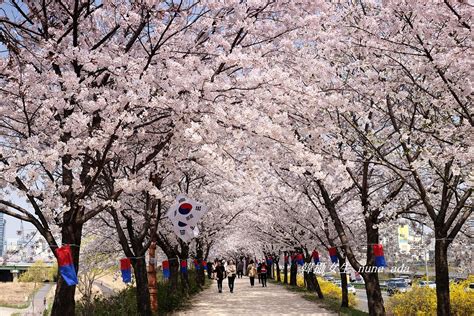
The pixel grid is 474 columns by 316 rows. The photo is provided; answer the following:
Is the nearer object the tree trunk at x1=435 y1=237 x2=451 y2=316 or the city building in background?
the tree trunk at x1=435 y1=237 x2=451 y2=316

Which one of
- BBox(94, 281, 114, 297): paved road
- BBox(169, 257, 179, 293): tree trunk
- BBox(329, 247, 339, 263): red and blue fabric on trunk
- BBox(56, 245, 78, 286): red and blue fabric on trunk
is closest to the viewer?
BBox(56, 245, 78, 286): red and blue fabric on trunk

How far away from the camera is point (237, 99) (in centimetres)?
770

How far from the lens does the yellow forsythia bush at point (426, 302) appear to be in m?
13.9

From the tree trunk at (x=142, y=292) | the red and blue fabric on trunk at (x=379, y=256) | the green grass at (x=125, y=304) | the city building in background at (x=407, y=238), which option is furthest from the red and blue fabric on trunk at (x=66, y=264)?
the city building in background at (x=407, y=238)

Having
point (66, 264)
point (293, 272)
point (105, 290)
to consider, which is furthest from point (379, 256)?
point (105, 290)

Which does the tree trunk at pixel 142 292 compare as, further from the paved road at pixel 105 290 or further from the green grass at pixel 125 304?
the paved road at pixel 105 290

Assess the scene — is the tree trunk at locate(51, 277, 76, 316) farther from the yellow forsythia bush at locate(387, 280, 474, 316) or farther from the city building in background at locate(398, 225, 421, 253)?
the city building in background at locate(398, 225, 421, 253)

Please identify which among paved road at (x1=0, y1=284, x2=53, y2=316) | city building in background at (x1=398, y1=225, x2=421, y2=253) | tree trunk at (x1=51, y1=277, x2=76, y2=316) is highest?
city building in background at (x1=398, y1=225, x2=421, y2=253)

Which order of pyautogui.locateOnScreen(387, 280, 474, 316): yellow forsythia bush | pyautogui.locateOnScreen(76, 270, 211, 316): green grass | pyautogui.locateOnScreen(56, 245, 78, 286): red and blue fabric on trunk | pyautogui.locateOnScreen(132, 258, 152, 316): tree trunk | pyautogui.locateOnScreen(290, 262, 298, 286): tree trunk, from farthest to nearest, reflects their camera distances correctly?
pyautogui.locateOnScreen(290, 262, 298, 286): tree trunk < pyautogui.locateOnScreen(387, 280, 474, 316): yellow forsythia bush < pyautogui.locateOnScreen(132, 258, 152, 316): tree trunk < pyautogui.locateOnScreen(76, 270, 211, 316): green grass < pyautogui.locateOnScreen(56, 245, 78, 286): red and blue fabric on trunk

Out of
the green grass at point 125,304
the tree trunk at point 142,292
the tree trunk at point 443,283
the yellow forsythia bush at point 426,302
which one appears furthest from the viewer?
the yellow forsythia bush at point 426,302

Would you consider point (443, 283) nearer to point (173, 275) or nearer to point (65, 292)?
point (65, 292)

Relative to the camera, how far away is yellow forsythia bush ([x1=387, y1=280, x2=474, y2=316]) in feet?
45.5

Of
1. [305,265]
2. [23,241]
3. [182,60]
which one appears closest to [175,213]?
[23,241]

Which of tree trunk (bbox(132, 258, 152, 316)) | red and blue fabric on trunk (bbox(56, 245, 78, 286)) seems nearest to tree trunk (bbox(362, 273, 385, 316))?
tree trunk (bbox(132, 258, 152, 316))
